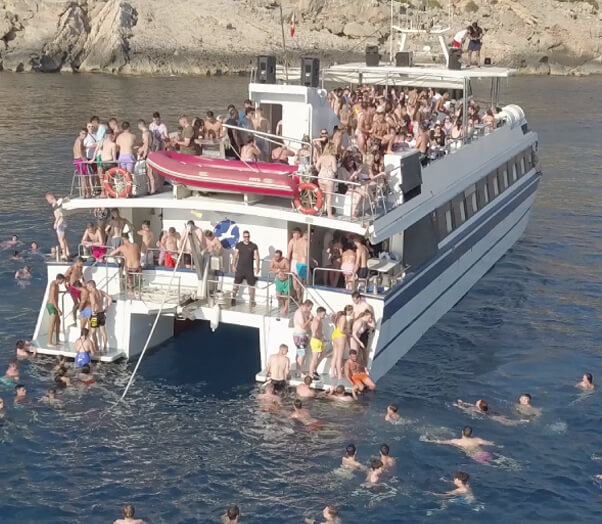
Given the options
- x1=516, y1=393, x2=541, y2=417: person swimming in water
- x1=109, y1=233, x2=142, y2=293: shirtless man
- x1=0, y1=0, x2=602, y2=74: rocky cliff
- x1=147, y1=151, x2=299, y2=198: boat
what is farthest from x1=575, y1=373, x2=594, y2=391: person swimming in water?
x1=0, y1=0, x2=602, y2=74: rocky cliff

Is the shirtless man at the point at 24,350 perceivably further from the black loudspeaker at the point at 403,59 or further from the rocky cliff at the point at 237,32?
the rocky cliff at the point at 237,32

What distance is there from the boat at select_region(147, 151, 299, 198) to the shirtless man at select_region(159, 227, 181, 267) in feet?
4.05

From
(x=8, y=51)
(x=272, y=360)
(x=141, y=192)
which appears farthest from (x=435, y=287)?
(x=8, y=51)

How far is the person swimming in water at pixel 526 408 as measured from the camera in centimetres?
2061

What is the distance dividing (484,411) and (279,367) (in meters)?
4.25

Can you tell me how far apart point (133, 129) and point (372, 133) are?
32.9 m

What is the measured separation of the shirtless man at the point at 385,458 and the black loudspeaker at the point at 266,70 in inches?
414

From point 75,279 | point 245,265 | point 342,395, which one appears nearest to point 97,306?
point 75,279

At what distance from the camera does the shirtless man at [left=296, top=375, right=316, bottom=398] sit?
65.6 ft

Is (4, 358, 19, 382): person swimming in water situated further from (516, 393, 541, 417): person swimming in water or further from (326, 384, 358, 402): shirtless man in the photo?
(516, 393, 541, 417): person swimming in water

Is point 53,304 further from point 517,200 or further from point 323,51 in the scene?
point 323,51

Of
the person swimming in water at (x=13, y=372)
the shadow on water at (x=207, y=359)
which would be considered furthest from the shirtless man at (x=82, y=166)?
the person swimming in water at (x=13, y=372)

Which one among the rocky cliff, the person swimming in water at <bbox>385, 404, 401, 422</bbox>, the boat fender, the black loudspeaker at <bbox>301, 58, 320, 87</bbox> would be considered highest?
the rocky cliff

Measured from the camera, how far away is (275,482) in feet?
56.9
